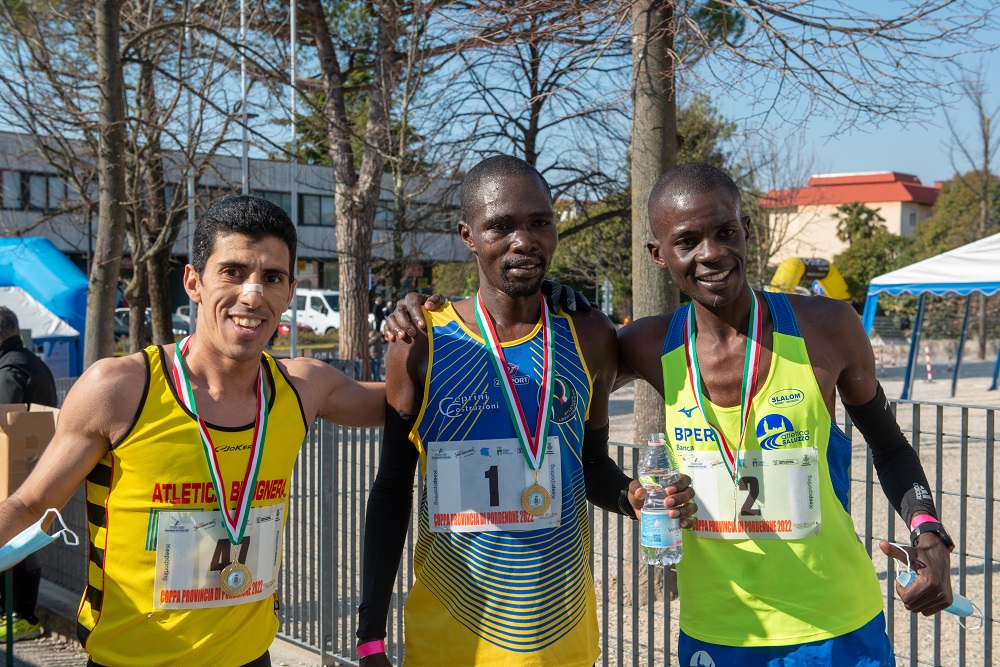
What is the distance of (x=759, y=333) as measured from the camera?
2.79 meters

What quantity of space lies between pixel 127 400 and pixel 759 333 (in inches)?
70.7

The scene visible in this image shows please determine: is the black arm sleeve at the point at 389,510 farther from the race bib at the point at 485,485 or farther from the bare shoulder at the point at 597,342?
the bare shoulder at the point at 597,342

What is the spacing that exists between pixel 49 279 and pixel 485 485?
15126mm

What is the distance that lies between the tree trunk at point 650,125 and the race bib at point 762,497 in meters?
3.36

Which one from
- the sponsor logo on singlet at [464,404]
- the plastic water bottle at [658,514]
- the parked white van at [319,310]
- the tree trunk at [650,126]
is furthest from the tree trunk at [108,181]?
the parked white van at [319,310]

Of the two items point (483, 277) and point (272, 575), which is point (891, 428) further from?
point (272, 575)

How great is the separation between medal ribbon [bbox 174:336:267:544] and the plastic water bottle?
111 centimetres

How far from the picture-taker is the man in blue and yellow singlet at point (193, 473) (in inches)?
99.3

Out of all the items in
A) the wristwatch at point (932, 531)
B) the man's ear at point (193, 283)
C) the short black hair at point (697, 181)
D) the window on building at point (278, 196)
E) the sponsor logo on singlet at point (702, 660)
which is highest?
the window on building at point (278, 196)

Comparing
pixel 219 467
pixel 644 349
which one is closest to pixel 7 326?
pixel 219 467

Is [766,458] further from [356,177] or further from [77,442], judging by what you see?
[356,177]

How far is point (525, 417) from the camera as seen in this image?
9.02 ft

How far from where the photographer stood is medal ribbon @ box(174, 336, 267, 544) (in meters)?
2.58

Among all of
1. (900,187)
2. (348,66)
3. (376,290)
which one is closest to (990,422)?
(348,66)
